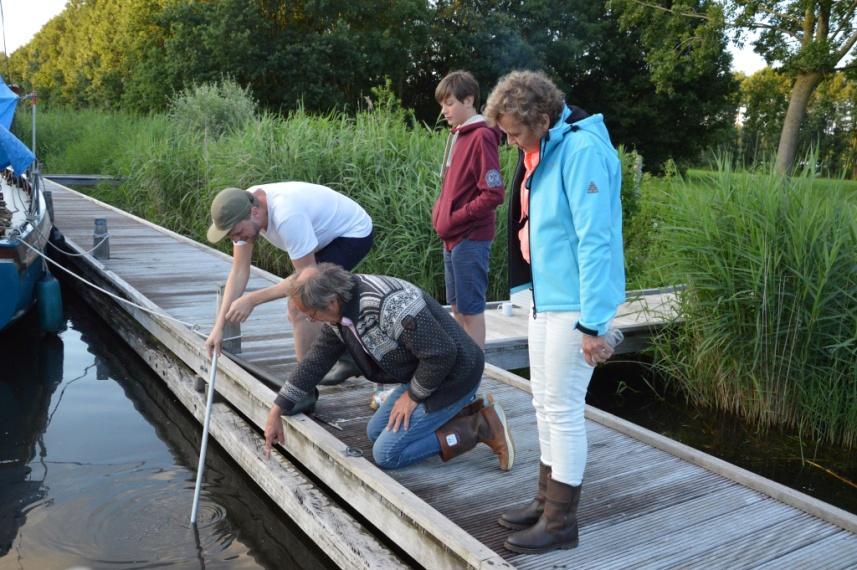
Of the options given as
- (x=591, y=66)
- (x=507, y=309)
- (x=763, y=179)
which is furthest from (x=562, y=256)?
(x=591, y=66)

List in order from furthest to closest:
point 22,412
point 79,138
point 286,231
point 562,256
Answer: point 79,138 → point 22,412 → point 286,231 → point 562,256

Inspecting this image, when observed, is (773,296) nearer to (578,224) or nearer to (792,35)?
(578,224)

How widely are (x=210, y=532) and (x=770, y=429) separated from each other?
3.56 m

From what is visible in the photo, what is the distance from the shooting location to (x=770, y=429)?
516 centimetres

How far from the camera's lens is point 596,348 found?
7.90ft

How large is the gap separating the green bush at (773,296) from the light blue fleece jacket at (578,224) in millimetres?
2819

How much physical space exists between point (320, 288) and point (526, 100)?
3.40 ft

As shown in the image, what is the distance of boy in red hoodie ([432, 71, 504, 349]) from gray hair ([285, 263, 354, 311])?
1.34 m

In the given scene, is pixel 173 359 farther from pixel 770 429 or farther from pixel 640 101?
pixel 640 101

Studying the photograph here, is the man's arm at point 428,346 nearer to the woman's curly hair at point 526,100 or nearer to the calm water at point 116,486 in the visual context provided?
the woman's curly hair at point 526,100

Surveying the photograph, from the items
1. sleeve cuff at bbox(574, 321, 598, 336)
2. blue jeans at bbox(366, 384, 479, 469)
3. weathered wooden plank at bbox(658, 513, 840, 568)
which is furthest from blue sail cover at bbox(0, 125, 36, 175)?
weathered wooden plank at bbox(658, 513, 840, 568)

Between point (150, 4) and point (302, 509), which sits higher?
point (150, 4)

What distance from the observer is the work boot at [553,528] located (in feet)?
8.82

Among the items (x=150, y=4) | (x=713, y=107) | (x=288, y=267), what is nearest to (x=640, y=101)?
(x=713, y=107)
